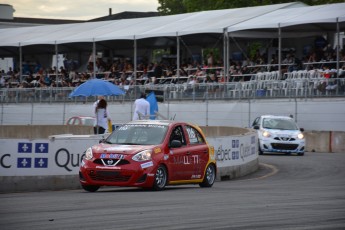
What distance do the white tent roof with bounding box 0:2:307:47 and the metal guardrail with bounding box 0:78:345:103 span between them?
3.69m

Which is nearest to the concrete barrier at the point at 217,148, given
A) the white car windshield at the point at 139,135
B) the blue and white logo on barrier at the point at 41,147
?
the blue and white logo on barrier at the point at 41,147

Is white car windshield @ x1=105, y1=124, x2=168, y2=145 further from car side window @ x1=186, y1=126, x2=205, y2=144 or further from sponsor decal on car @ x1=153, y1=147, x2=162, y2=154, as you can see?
car side window @ x1=186, y1=126, x2=205, y2=144

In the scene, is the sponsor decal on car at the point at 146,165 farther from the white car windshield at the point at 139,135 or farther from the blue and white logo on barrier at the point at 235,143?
the blue and white logo on barrier at the point at 235,143

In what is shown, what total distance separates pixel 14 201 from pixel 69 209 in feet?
6.69

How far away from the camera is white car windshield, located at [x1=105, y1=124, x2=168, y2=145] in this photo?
18600 mm

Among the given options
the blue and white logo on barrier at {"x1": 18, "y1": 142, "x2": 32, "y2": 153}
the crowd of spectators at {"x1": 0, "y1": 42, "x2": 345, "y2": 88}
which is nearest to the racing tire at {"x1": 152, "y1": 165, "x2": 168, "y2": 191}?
the blue and white logo on barrier at {"x1": 18, "y1": 142, "x2": 32, "y2": 153}

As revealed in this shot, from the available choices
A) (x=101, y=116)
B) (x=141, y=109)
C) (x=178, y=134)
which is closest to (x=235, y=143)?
(x=101, y=116)

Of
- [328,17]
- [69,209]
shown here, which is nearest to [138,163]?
[69,209]

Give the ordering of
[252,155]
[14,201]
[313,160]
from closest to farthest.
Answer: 1. [14,201]
2. [252,155]
3. [313,160]

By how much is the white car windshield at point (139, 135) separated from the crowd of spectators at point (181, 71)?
19486 mm

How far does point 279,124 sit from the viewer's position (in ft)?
114

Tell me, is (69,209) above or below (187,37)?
below

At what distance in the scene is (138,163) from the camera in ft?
58.3

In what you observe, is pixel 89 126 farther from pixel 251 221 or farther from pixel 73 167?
pixel 251 221
